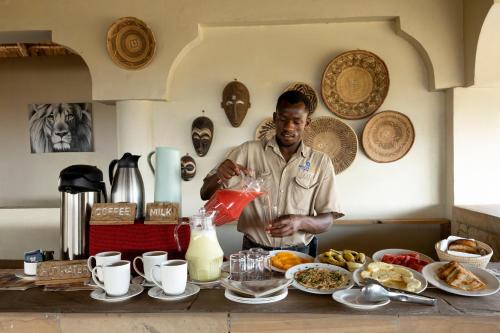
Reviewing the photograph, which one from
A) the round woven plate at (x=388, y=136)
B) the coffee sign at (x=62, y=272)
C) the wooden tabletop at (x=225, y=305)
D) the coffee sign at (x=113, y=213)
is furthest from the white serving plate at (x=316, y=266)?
the round woven plate at (x=388, y=136)

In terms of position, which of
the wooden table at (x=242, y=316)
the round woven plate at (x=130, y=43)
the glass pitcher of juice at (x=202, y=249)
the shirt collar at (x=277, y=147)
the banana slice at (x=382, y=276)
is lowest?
the wooden table at (x=242, y=316)

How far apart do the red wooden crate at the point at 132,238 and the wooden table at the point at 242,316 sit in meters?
0.26

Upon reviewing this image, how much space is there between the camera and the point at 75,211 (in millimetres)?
1412

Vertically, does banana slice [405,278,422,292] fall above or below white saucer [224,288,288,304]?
above

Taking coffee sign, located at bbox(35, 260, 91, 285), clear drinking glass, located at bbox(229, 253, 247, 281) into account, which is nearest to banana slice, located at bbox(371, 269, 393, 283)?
clear drinking glass, located at bbox(229, 253, 247, 281)

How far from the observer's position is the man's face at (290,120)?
1.87 metres

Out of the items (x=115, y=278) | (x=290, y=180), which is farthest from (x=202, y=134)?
(x=115, y=278)

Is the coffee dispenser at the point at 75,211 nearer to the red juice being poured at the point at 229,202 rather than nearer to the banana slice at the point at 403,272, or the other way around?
the red juice being poured at the point at 229,202

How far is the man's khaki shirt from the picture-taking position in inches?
79.1

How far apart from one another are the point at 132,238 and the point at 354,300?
32.2 inches

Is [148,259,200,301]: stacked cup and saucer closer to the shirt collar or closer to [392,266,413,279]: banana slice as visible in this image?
[392,266,413,279]: banana slice

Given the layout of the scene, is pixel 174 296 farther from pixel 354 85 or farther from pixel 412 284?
pixel 354 85

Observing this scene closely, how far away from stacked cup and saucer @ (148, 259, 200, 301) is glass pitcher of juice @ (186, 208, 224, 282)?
0.34 feet

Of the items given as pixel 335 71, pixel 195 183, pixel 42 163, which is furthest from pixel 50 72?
pixel 335 71
